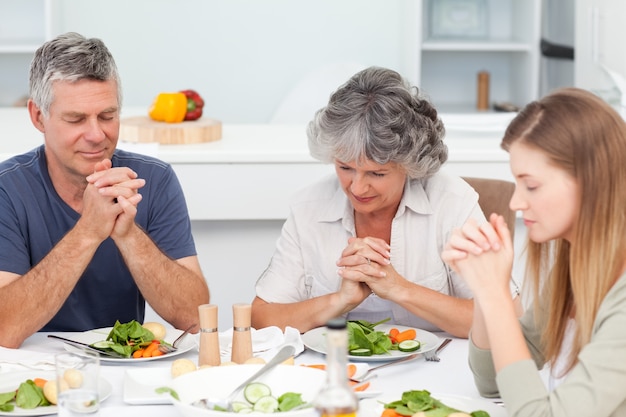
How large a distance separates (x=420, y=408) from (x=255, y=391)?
237mm

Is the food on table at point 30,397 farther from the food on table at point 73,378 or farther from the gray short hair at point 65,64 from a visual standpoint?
the gray short hair at point 65,64

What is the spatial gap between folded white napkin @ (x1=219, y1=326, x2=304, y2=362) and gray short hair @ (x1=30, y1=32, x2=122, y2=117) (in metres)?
0.65

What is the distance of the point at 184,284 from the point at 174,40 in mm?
2942

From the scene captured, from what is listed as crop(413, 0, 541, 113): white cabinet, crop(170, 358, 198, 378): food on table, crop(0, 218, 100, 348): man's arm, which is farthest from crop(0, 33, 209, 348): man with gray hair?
crop(413, 0, 541, 113): white cabinet

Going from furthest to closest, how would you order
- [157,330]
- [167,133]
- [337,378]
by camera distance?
[167,133] < [157,330] < [337,378]

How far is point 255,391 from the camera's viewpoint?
139 centimetres

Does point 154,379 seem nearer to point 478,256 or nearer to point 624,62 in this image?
point 478,256

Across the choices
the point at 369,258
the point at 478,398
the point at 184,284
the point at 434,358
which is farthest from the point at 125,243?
the point at 478,398

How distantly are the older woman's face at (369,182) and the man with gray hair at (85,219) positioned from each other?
1.29 feet

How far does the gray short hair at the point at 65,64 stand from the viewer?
2.04 meters

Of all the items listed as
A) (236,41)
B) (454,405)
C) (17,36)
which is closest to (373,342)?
(454,405)

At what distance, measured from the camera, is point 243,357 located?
161cm

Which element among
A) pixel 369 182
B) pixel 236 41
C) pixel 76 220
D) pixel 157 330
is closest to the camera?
pixel 157 330

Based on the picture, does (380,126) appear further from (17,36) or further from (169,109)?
(17,36)
